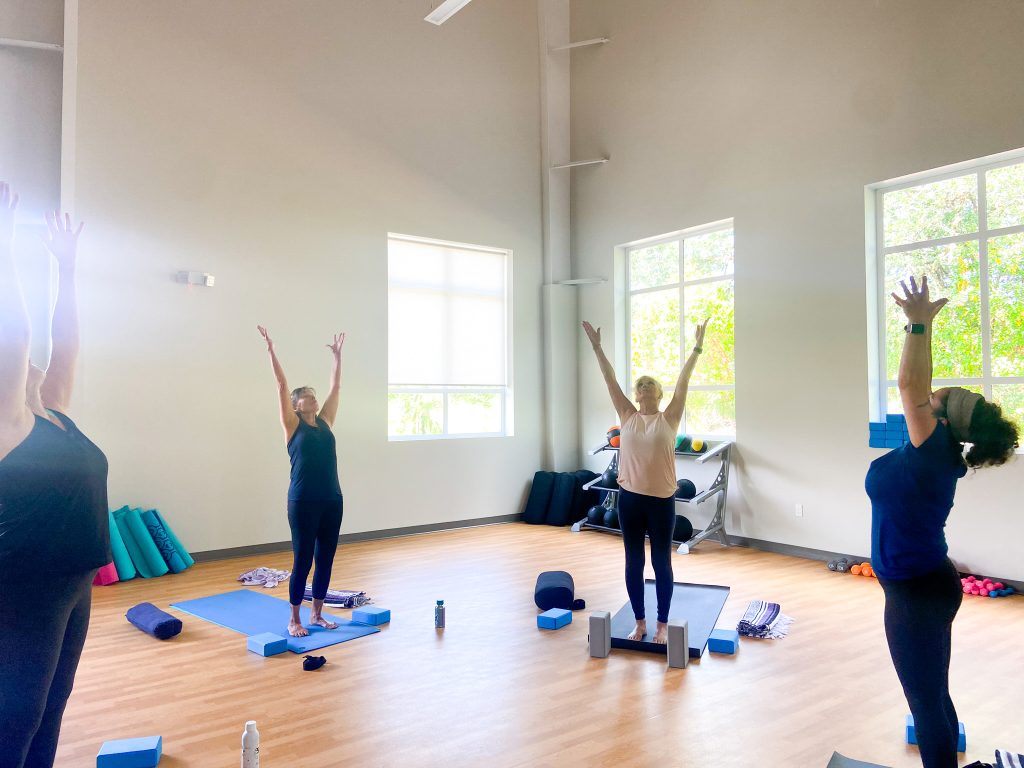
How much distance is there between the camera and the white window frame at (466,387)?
8000 millimetres

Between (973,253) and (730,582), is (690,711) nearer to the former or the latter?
(730,582)

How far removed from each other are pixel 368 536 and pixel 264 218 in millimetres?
3225

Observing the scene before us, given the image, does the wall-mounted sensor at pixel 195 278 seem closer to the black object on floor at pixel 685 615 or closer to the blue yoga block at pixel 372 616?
the blue yoga block at pixel 372 616

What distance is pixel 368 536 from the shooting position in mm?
7605

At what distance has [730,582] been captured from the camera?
5.78 metres

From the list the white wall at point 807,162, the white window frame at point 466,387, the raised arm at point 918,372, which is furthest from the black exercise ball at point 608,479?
the raised arm at point 918,372

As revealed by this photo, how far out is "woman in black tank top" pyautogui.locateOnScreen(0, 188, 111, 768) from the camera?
1732 millimetres

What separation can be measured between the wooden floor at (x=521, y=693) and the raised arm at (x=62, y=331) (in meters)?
1.53

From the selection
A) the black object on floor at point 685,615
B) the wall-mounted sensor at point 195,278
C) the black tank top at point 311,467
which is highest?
the wall-mounted sensor at point 195,278

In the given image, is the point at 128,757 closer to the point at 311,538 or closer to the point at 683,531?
the point at 311,538

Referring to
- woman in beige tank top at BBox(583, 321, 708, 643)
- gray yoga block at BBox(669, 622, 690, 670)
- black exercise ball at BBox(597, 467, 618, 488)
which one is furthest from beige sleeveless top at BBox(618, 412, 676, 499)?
black exercise ball at BBox(597, 467, 618, 488)

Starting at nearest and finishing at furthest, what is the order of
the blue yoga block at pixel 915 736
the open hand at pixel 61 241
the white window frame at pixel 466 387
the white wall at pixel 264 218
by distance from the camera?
the open hand at pixel 61 241 < the blue yoga block at pixel 915 736 < the white wall at pixel 264 218 < the white window frame at pixel 466 387

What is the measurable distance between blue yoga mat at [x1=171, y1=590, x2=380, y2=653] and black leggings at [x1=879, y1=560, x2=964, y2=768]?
301 centimetres

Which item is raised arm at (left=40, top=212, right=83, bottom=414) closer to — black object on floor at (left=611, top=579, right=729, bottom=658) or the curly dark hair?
the curly dark hair
